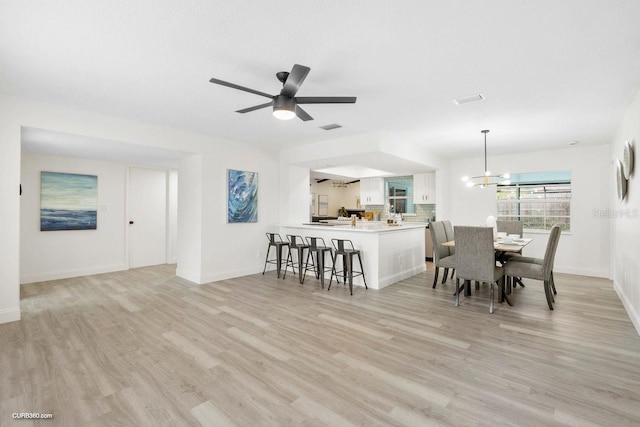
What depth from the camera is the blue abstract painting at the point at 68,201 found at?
525cm

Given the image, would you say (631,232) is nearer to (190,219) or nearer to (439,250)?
(439,250)

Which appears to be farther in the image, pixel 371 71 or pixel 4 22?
pixel 371 71

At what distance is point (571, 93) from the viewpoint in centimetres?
320

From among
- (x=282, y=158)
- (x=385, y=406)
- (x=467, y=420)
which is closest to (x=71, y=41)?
(x=385, y=406)

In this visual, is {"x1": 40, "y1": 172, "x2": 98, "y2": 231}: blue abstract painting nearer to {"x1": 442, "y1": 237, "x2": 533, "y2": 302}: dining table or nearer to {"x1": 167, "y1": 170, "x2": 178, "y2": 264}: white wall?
{"x1": 167, "y1": 170, "x2": 178, "y2": 264}: white wall

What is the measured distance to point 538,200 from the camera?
6418mm

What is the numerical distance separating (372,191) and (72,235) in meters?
6.86

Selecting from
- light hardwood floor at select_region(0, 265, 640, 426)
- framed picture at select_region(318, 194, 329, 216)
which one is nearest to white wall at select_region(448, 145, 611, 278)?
light hardwood floor at select_region(0, 265, 640, 426)

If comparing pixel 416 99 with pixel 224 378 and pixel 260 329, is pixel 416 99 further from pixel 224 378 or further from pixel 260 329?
Result: pixel 224 378

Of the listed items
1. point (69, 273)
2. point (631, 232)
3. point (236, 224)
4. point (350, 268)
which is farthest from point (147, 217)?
point (631, 232)

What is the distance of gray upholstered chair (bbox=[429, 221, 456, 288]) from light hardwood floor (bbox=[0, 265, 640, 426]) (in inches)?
22.9

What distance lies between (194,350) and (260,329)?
0.66m

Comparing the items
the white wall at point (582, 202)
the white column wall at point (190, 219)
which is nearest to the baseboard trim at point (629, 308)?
the white wall at point (582, 202)

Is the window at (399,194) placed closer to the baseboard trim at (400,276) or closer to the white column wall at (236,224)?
the baseboard trim at (400,276)
